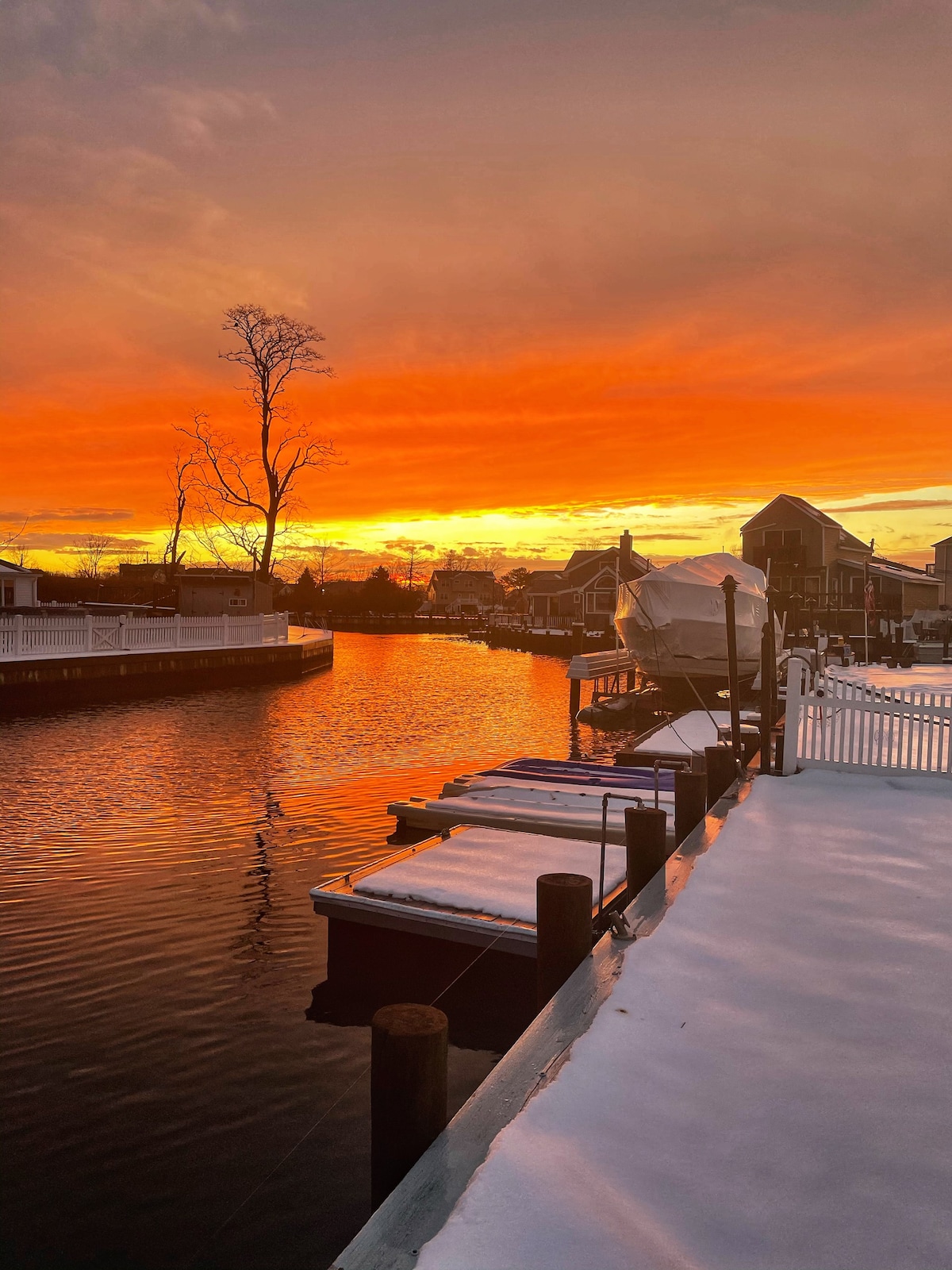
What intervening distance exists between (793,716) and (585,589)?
68.1 metres

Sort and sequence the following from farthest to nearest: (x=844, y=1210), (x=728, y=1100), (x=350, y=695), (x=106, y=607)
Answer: (x=106, y=607) → (x=350, y=695) → (x=728, y=1100) → (x=844, y=1210)

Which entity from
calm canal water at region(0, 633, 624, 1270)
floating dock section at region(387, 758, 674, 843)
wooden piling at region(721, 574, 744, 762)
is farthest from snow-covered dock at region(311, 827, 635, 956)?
wooden piling at region(721, 574, 744, 762)

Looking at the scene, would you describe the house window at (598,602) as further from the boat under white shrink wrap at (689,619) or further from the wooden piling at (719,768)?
the wooden piling at (719,768)

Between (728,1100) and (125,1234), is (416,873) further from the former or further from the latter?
(728,1100)

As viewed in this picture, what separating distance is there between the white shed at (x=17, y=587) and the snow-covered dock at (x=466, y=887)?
1866 inches

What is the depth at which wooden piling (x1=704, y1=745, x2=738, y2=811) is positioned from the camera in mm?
9984

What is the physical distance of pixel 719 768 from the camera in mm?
10070

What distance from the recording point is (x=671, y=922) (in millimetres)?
5719

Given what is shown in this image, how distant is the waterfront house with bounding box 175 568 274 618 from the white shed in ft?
27.6

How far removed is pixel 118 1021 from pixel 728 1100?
17.5ft

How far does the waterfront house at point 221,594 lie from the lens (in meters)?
49.6

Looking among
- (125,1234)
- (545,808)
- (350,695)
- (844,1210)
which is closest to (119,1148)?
(125,1234)

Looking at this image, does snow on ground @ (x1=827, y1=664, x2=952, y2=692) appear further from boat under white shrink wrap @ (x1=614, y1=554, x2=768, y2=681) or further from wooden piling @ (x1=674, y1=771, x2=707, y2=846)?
wooden piling @ (x1=674, y1=771, x2=707, y2=846)

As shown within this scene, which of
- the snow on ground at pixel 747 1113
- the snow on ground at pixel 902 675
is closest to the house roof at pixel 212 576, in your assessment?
the snow on ground at pixel 902 675
